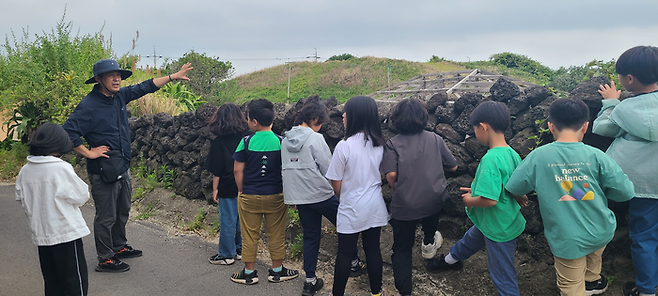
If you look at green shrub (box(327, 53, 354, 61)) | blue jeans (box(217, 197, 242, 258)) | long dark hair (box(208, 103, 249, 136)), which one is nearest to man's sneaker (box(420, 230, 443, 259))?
blue jeans (box(217, 197, 242, 258))

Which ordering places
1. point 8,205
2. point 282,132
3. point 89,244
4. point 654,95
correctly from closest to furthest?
point 654,95, point 89,244, point 282,132, point 8,205

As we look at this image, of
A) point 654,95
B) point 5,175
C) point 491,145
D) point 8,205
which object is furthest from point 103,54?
point 654,95

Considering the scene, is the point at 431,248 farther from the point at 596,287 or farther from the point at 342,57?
the point at 342,57

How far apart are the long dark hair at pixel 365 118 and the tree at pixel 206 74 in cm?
1088

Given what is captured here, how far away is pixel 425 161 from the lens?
3.44m

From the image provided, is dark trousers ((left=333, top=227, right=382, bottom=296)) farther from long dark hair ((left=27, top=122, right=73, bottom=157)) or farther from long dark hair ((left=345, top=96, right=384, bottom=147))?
long dark hair ((left=27, top=122, right=73, bottom=157))

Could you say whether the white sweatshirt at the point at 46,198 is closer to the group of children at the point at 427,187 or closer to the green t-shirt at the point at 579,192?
Result: the group of children at the point at 427,187

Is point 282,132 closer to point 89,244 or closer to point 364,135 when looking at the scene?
point 364,135

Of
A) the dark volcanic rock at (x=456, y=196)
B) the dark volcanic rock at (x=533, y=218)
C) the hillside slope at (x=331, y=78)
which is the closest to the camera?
the dark volcanic rock at (x=533, y=218)

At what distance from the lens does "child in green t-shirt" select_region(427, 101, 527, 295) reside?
304 cm

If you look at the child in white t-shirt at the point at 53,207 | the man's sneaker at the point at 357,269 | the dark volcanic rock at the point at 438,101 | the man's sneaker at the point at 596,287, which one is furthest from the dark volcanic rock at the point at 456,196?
the child in white t-shirt at the point at 53,207

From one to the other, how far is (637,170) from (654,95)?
54 cm

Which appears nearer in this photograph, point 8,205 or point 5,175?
point 8,205

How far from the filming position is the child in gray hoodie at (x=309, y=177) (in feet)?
13.0
